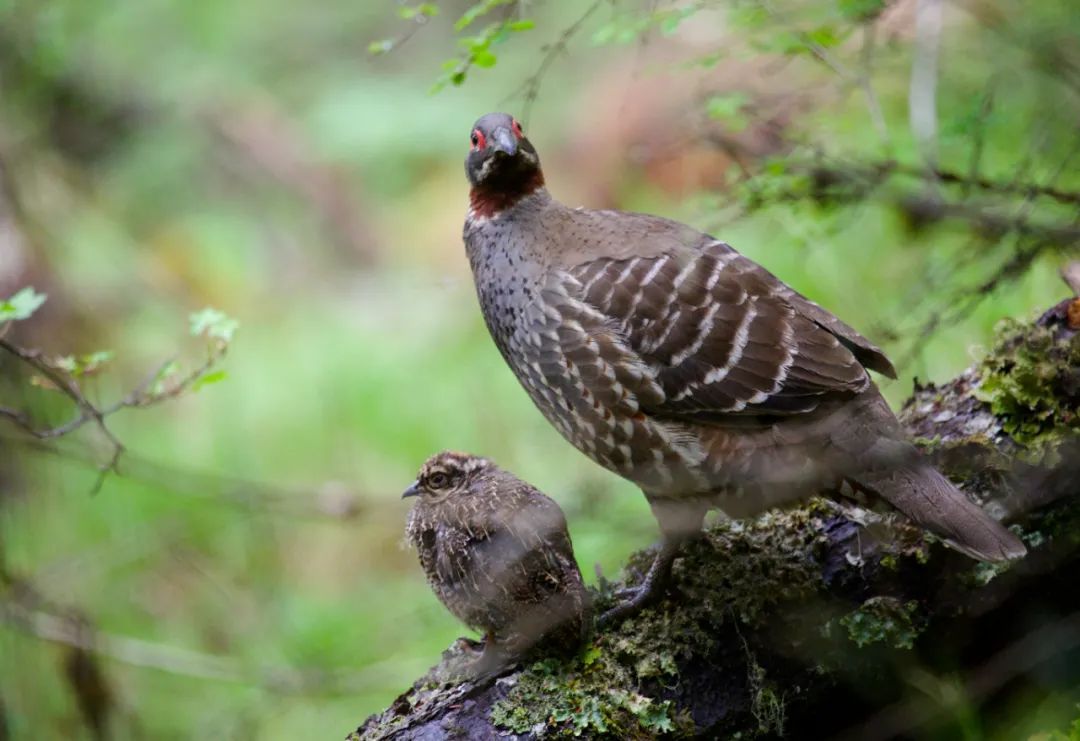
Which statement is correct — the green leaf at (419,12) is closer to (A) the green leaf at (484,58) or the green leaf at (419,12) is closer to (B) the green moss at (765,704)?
(A) the green leaf at (484,58)

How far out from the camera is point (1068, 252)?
388 centimetres

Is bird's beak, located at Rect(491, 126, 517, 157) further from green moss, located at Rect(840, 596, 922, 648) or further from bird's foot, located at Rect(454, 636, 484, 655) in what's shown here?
green moss, located at Rect(840, 596, 922, 648)

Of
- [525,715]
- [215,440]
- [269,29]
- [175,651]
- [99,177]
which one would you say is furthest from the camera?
[269,29]

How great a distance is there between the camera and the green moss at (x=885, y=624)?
3.40 meters

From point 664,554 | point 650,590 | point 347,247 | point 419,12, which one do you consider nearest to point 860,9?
point 419,12

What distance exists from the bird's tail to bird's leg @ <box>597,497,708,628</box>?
24.6 inches

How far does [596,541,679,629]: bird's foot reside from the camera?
3600 mm

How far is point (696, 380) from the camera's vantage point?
3592mm

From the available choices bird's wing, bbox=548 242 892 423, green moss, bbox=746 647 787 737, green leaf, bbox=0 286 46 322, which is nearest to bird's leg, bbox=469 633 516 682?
green moss, bbox=746 647 787 737

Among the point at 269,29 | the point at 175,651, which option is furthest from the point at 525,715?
the point at 269,29

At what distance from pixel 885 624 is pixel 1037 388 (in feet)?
3.30

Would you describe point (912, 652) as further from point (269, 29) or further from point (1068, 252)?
point (269, 29)

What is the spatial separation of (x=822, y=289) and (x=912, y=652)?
147 inches

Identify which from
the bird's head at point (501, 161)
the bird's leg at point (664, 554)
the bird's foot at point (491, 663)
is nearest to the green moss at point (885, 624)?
the bird's leg at point (664, 554)
